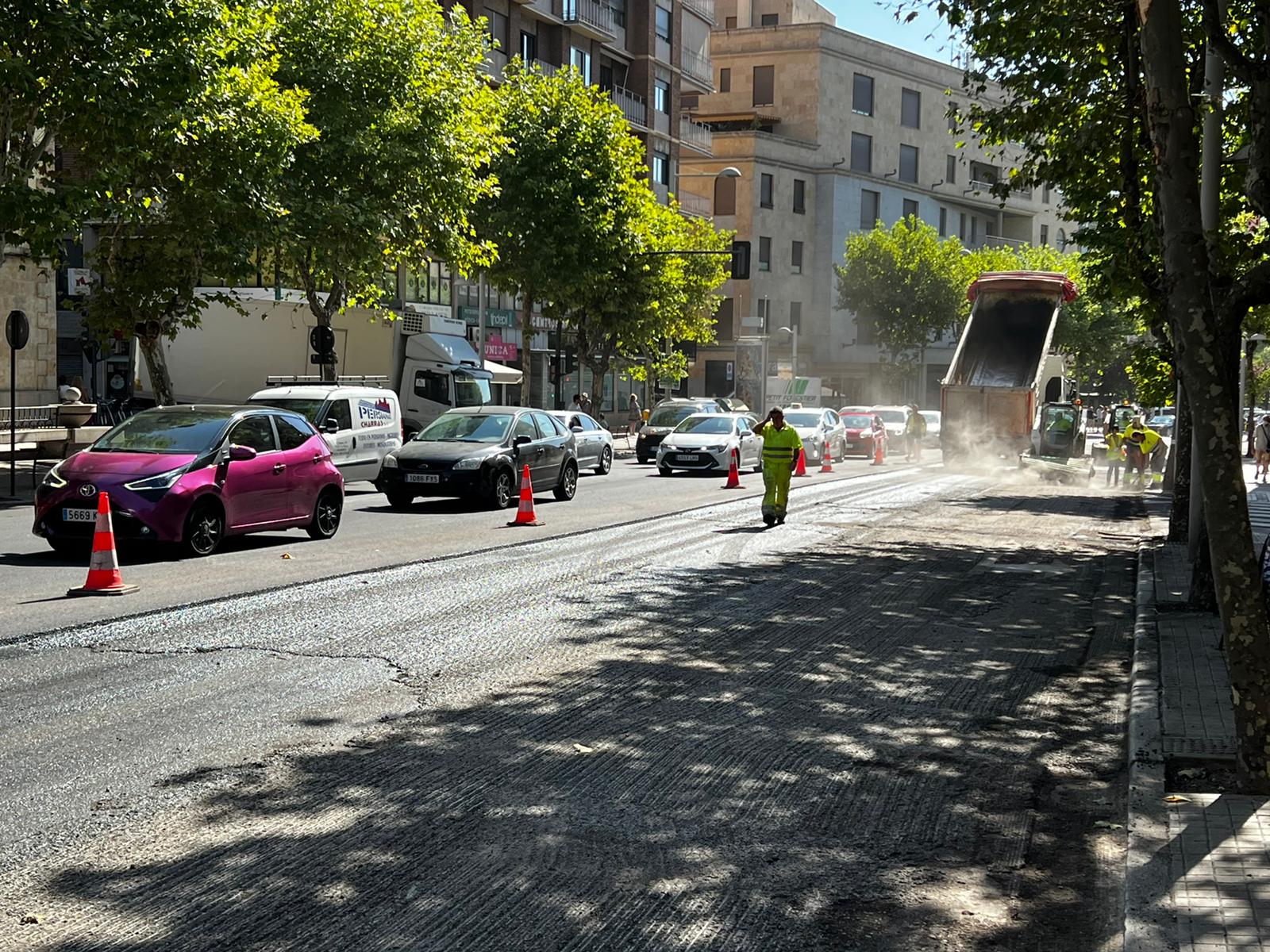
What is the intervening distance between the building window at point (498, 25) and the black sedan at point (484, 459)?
2952 cm

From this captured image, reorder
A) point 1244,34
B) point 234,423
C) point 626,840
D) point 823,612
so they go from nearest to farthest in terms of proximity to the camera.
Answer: point 626,840, point 823,612, point 234,423, point 1244,34

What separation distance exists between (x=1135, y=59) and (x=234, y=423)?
29.8 feet

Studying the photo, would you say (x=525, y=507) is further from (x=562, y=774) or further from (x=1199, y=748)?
(x=1199, y=748)

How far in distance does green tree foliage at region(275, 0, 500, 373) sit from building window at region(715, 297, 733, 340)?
147 feet

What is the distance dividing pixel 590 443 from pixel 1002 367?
12.2m

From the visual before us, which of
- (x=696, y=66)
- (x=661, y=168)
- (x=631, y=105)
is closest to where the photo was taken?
(x=631, y=105)

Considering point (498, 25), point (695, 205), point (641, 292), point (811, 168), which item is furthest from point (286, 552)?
point (811, 168)

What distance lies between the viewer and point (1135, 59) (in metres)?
12.0

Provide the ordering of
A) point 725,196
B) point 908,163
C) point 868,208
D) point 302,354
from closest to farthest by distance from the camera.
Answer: point 302,354, point 725,196, point 868,208, point 908,163

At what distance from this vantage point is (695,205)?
231ft

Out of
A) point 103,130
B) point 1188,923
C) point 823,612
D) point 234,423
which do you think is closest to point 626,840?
point 1188,923

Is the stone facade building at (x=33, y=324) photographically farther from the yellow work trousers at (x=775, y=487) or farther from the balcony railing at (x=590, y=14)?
the balcony railing at (x=590, y=14)

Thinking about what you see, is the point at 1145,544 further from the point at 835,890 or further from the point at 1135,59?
the point at 835,890

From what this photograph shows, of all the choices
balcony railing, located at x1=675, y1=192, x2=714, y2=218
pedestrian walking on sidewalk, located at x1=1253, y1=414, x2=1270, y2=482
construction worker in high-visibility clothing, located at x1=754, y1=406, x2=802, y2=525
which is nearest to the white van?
construction worker in high-visibility clothing, located at x1=754, y1=406, x2=802, y2=525
